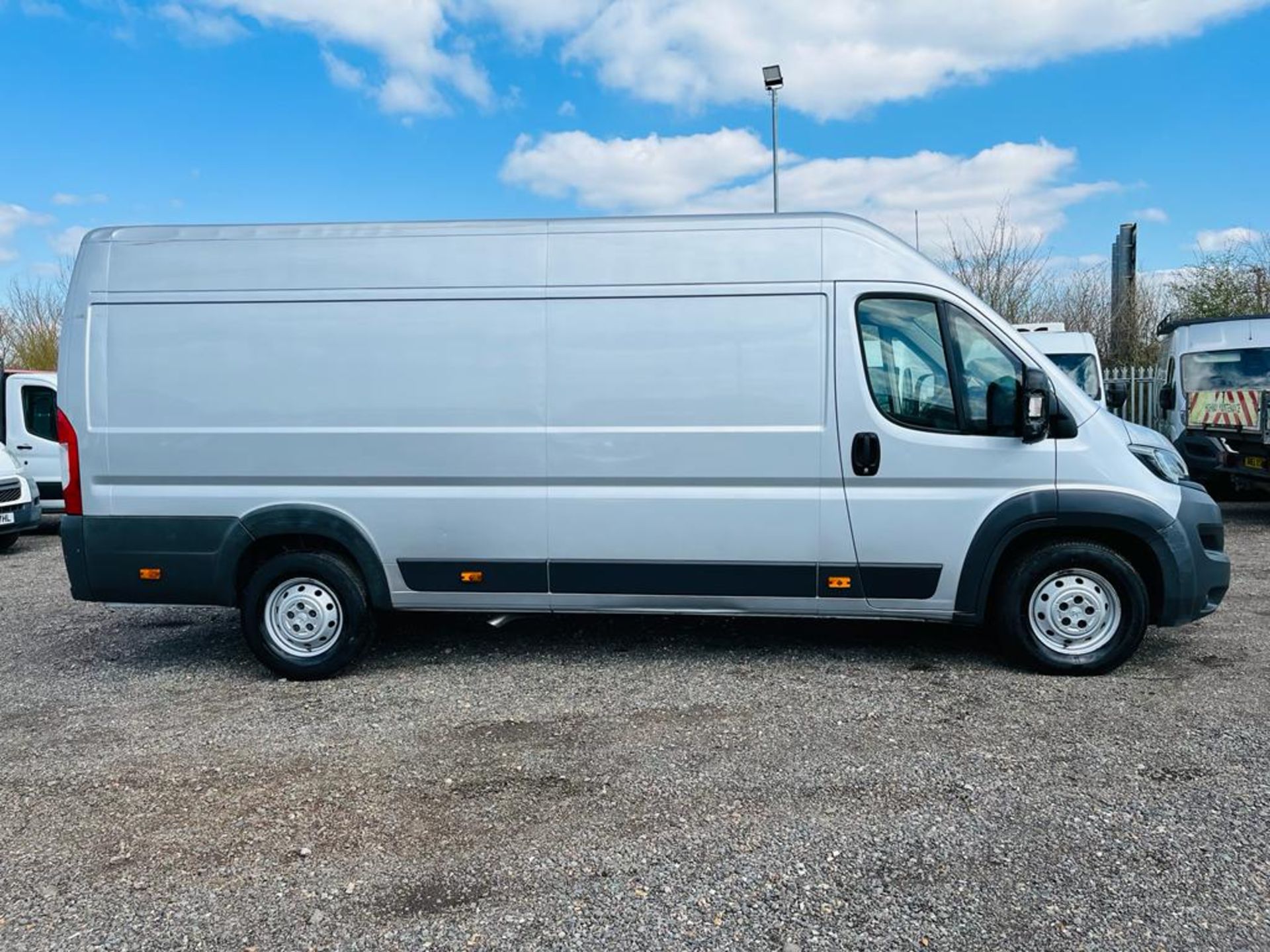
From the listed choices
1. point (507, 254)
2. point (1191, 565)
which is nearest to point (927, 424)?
point (1191, 565)

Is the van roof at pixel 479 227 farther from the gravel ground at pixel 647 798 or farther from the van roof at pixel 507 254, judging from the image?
the gravel ground at pixel 647 798

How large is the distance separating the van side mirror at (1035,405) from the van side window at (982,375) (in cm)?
7

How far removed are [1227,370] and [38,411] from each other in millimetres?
15451

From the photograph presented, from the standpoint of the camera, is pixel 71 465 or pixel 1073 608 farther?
pixel 71 465

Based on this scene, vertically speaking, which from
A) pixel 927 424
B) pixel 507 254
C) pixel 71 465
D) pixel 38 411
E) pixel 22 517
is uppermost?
pixel 507 254

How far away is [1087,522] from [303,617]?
14.3ft

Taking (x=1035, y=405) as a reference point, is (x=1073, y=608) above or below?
below

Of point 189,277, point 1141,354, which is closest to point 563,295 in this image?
point 189,277

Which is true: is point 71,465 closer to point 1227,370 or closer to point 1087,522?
point 1087,522

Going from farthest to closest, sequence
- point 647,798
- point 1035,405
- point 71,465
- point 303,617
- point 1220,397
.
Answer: point 1220,397 → point 303,617 → point 71,465 → point 1035,405 → point 647,798

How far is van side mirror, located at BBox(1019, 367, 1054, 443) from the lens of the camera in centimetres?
484

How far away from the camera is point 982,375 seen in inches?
197

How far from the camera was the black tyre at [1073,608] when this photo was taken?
5.02 meters

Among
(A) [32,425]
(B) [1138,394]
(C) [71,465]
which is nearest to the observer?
(C) [71,465]
